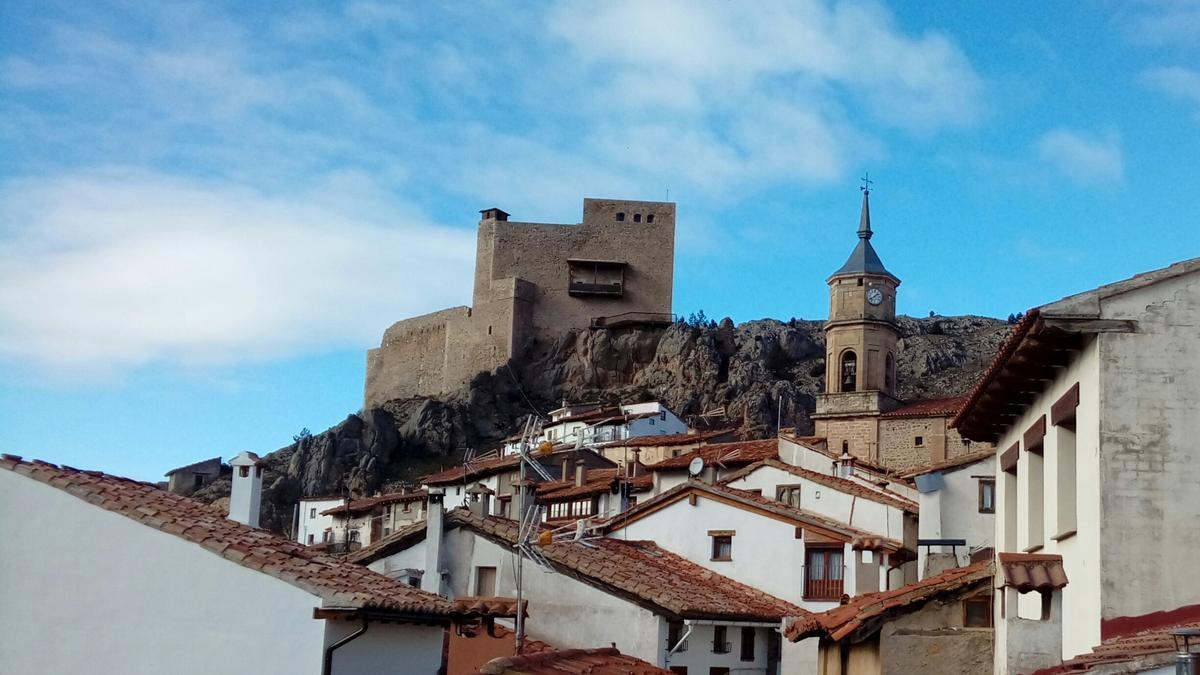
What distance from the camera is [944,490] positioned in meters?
31.9

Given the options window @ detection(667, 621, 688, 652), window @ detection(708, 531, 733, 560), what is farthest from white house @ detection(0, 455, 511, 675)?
window @ detection(708, 531, 733, 560)

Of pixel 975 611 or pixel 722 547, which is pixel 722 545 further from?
pixel 975 611

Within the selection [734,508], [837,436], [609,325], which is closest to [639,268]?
[609,325]

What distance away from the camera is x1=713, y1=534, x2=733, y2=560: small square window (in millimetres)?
32500

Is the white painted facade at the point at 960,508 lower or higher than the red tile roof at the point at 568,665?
higher

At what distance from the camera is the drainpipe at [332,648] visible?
14.5m

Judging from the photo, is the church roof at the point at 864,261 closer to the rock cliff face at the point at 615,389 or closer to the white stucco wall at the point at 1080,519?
the rock cliff face at the point at 615,389

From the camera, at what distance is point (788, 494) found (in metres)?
37.5

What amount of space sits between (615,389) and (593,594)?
70.3 meters

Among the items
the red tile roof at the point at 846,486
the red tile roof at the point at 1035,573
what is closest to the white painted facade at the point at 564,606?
the red tile roof at the point at 846,486

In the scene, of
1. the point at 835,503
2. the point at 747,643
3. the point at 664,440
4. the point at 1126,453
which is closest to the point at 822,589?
the point at 747,643

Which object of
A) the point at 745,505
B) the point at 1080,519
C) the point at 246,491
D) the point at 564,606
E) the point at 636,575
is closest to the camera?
the point at 1080,519

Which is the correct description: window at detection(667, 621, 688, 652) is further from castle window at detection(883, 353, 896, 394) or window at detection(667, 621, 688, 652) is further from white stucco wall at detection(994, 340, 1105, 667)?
castle window at detection(883, 353, 896, 394)

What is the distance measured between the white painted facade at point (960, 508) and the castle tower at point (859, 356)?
30.3 metres
